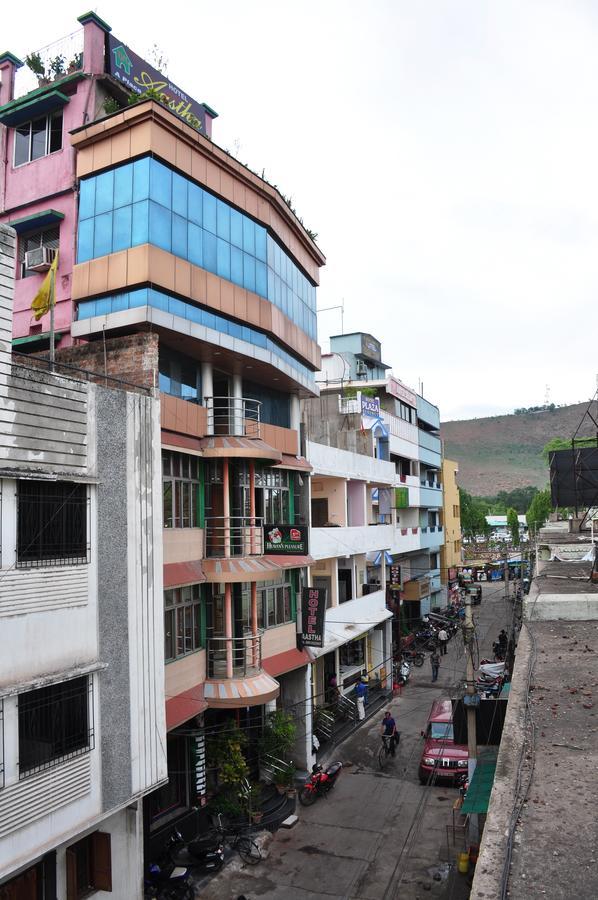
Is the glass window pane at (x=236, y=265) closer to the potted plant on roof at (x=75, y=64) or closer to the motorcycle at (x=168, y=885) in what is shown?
the potted plant on roof at (x=75, y=64)

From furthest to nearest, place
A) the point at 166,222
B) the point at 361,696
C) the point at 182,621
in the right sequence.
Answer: the point at 361,696
the point at 182,621
the point at 166,222

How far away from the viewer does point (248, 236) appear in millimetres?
18734

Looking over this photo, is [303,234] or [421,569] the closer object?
[303,234]

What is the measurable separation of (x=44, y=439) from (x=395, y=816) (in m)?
14.2

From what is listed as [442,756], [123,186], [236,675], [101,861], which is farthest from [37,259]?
[442,756]

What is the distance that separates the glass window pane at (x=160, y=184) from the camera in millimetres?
15461

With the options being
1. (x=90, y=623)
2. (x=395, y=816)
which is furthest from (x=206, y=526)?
(x=395, y=816)

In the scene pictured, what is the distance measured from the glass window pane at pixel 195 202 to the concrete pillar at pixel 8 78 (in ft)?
19.9

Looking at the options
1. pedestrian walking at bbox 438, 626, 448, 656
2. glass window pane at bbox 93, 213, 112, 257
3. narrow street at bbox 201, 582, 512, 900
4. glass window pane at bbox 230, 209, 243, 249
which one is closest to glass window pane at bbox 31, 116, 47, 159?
glass window pane at bbox 93, 213, 112, 257

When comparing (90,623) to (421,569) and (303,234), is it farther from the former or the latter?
(421,569)

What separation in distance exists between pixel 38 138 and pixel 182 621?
43.3ft

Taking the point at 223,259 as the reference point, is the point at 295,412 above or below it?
below

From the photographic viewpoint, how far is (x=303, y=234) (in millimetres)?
22172

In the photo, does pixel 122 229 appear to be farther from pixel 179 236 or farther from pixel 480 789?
pixel 480 789
